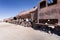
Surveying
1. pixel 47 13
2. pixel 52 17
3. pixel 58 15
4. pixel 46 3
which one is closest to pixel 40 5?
pixel 46 3

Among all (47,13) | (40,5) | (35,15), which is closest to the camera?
(47,13)

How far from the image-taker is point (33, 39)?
4.45 meters

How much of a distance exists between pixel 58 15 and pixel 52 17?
1.67 feet

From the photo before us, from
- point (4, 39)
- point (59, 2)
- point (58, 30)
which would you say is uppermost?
point (59, 2)

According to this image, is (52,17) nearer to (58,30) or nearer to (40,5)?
(58,30)

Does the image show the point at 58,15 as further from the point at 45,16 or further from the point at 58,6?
the point at 45,16

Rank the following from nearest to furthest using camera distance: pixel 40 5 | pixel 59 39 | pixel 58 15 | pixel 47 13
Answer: pixel 59 39
pixel 58 15
pixel 47 13
pixel 40 5

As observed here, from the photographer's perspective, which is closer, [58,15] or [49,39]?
[49,39]

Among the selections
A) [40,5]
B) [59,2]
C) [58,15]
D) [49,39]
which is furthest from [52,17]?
[40,5]

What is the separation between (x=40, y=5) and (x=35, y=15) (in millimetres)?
1005

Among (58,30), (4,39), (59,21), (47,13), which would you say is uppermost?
(47,13)

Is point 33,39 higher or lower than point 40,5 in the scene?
lower

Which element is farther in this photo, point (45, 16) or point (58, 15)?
point (45, 16)

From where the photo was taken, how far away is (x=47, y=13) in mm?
5902
